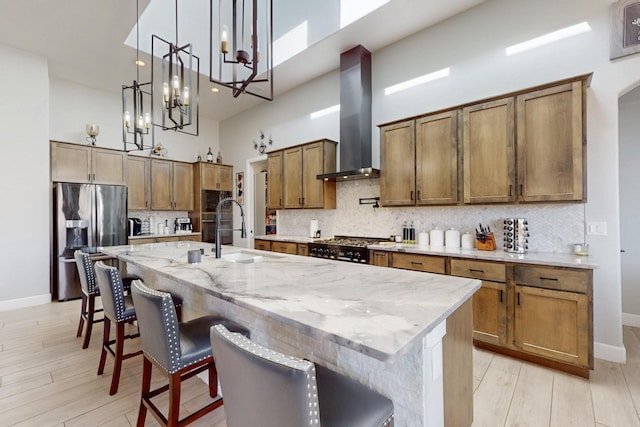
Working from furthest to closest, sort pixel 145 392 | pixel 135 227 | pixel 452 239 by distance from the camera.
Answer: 1. pixel 135 227
2. pixel 452 239
3. pixel 145 392

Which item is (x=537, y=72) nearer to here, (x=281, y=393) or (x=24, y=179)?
(x=281, y=393)

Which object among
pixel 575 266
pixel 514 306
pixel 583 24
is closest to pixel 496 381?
pixel 514 306

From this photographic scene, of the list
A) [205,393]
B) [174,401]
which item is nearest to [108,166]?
[205,393]

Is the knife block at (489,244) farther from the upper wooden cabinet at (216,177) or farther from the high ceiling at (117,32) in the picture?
the upper wooden cabinet at (216,177)

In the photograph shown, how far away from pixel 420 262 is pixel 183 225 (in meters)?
5.11

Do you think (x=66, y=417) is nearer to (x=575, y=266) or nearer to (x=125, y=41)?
(x=575, y=266)

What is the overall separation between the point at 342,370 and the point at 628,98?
438 cm

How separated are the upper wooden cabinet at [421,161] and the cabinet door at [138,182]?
4557 mm

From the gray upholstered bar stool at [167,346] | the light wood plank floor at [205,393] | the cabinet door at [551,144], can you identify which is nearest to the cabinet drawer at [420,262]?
the light wood plank floor at [205,393]

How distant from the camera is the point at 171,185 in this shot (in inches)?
236

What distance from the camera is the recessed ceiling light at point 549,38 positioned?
268 centimetres

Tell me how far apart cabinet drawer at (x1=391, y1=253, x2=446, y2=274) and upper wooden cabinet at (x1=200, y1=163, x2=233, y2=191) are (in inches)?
180

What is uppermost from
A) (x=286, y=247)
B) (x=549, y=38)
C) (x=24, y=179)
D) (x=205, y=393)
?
(x=549, y=38)

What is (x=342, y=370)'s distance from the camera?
1.35m
